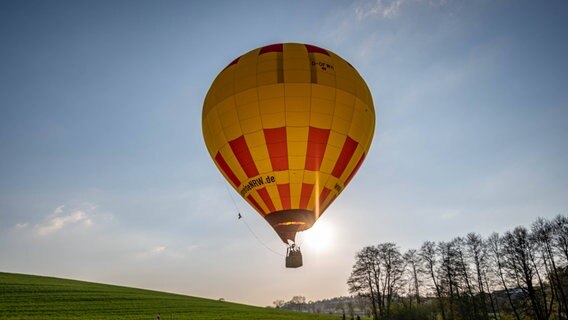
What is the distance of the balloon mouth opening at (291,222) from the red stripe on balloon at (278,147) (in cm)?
170

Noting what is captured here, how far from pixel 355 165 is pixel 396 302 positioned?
38.5 meters

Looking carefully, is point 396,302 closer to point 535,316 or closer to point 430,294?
point 430,294

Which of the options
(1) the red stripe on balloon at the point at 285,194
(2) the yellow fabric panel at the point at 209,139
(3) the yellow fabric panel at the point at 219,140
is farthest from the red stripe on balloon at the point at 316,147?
(2) the yellow fabric panel at the point at 209,139

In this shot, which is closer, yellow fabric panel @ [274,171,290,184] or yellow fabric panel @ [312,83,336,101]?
yellow fabric panel @ [274,171,290,184]

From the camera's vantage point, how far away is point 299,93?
48.6 feet

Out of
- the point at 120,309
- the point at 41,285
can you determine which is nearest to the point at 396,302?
the point at 120,309

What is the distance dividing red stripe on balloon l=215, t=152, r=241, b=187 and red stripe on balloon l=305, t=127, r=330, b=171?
3148 mm

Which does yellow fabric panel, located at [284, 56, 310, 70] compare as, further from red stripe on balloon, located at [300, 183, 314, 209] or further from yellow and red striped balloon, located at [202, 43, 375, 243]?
red stripe on balloon, located at [300, 183, 314, 209]

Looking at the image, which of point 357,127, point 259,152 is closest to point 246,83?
point 259,152

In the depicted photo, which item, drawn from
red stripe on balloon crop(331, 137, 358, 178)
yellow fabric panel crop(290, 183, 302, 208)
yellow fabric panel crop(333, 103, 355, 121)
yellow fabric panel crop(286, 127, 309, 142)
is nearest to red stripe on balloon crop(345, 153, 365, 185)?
red stripe on balloon crop(331, 137, 358, 178)

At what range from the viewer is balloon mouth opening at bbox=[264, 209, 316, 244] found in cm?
1467

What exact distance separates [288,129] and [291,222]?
138 inches

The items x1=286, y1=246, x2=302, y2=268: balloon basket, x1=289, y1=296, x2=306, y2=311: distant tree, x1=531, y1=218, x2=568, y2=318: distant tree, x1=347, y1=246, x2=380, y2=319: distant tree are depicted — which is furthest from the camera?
x1=289, y1=296, x2=306, y2=311: distant tree

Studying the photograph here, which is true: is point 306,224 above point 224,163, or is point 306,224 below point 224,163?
below
